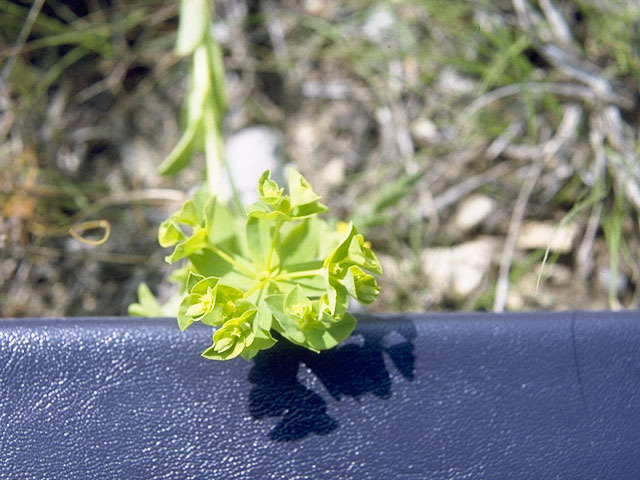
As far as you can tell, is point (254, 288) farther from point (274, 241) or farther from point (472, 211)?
point (472, 211)

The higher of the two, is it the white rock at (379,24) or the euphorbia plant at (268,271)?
the white rock at (379,24)

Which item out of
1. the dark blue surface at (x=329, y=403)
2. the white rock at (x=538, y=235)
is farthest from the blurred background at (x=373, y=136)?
the dark blue surface at (x=329, y=403)

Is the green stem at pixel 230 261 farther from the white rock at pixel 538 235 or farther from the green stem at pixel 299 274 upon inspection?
the white rock at pixel 538 235

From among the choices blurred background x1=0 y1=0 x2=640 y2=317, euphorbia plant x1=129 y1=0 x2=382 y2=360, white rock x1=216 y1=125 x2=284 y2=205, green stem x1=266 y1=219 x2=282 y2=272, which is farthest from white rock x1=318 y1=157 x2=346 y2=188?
green stem x1=266 y1=219 x2=282 y2=272

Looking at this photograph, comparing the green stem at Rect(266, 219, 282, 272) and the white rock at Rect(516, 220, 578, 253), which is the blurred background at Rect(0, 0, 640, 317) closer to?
the white rock at Rect(516, 220, 578, 253)

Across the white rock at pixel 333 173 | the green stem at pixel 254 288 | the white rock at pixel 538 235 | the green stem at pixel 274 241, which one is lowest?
the white rock at pixel 538 235

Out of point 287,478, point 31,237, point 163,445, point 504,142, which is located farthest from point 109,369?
point 504,142

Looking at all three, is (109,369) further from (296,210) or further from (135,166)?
(135,166)

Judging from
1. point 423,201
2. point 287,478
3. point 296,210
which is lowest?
point 287,478
